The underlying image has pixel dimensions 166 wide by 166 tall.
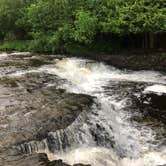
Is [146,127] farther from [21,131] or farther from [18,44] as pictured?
[18,44]

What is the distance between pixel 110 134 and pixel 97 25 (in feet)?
44.8

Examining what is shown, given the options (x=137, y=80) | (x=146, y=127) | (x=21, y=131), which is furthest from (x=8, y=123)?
(x=137, y=80)

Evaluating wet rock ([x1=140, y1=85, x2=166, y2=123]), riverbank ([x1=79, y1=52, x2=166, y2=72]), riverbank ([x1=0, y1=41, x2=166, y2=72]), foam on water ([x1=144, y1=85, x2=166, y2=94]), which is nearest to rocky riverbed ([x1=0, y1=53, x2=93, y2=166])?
wet rock ([x1=140, y1=85, x2=166, y2=123])

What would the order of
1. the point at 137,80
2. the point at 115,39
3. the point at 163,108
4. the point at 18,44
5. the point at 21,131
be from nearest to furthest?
the point at 21,131 → the point at 163,108 → the point at 137,80 → the point at 115,39 → the point at 18,44

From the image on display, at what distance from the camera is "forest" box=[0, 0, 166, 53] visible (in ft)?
77.8

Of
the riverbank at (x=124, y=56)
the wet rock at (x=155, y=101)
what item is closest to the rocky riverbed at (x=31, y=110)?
the wet rock at (x=155, y=101)

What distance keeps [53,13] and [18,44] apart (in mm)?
5840

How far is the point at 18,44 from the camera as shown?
3309cm

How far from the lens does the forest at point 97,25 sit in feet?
77.8

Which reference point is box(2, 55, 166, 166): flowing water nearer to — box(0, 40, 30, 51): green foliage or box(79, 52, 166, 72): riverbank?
box(79, 52, 166, 72): riverbank

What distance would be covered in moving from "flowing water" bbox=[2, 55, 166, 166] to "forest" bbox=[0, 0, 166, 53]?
5952mm

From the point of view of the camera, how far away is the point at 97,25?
25594 millimetres

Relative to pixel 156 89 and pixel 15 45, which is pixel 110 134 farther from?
pixel 15 45

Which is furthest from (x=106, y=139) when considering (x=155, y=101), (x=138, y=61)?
(x=138, y=61)
